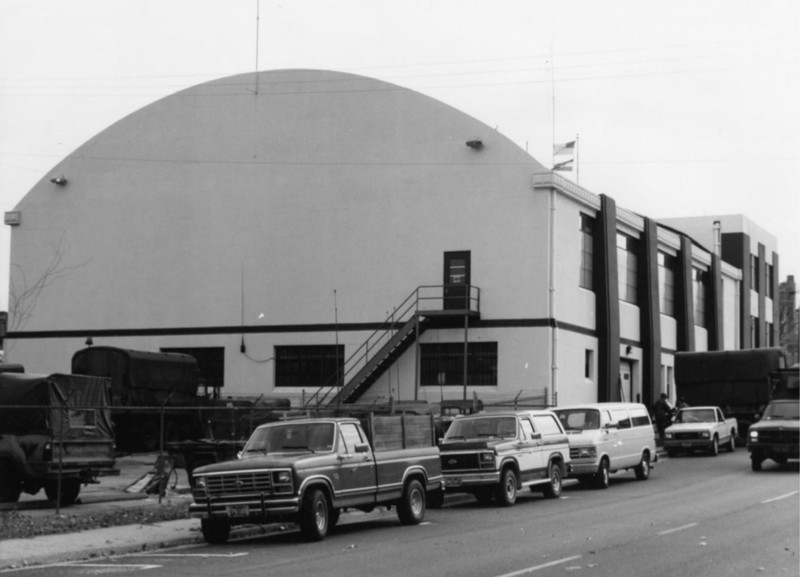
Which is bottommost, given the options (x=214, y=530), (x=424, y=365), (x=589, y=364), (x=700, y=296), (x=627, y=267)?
(x=214, y=530)

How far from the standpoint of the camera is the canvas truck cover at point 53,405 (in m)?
21.2

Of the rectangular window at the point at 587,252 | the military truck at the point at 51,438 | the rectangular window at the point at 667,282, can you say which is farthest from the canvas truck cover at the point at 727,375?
the military truck at the point at 51,438

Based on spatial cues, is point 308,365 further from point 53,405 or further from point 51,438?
point 51,438

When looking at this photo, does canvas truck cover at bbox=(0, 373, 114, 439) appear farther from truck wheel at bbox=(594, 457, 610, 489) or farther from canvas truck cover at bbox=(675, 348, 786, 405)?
canvas truck cover at bbox=(675, 348, 786, 405)

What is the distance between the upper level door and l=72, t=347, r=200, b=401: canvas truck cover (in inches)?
397

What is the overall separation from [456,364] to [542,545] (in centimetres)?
2678

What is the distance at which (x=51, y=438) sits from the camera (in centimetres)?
2075

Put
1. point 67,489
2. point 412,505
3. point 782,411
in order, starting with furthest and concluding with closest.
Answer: point 782,411
point 67,489
point 412,505

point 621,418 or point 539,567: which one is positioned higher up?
point 621,418

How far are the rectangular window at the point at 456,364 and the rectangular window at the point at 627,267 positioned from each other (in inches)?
356

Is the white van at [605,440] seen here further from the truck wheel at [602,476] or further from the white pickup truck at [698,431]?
the white pickup truck at [698,431]

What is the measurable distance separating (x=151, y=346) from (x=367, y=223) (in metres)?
10.5

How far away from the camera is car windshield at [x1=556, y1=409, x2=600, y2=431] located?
91.5ft

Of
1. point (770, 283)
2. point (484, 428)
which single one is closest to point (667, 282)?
point (770, 283)
